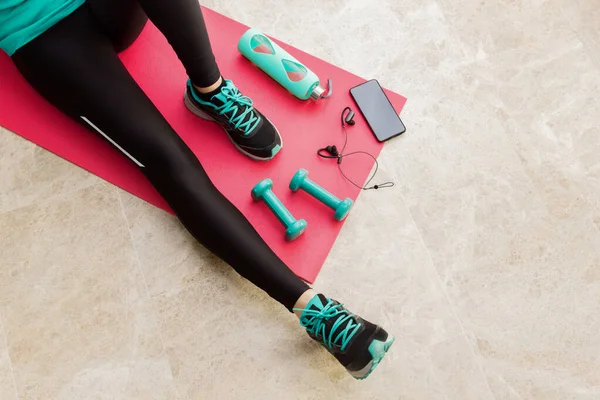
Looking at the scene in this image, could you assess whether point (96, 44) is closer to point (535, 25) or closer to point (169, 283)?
point (169, 283)

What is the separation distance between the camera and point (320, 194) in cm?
103

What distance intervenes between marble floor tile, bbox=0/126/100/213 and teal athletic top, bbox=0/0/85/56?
252mm

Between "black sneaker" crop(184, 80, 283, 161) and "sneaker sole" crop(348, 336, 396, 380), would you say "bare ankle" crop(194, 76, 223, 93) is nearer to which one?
"black sneaker" crop(184, 80, 283, 161)

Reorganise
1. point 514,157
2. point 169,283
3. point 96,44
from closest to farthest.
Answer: point 96,44
point 169,283
point 514,157

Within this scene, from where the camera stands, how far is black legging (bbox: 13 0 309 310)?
88 centimetres

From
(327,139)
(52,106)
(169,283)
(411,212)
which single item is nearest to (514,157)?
(411,212)

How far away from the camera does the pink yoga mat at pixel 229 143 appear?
3.46 feet

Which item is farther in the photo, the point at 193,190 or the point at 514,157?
the point at 514,157

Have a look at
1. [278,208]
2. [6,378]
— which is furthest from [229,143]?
[6,378]

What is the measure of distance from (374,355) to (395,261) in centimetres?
22

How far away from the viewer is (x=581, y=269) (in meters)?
1.08

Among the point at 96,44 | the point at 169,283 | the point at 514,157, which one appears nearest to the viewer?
the point at 96,44

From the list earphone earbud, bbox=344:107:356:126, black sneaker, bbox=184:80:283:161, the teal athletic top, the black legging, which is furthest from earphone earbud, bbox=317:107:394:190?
the teal athletic top

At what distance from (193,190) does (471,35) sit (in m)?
0.77
